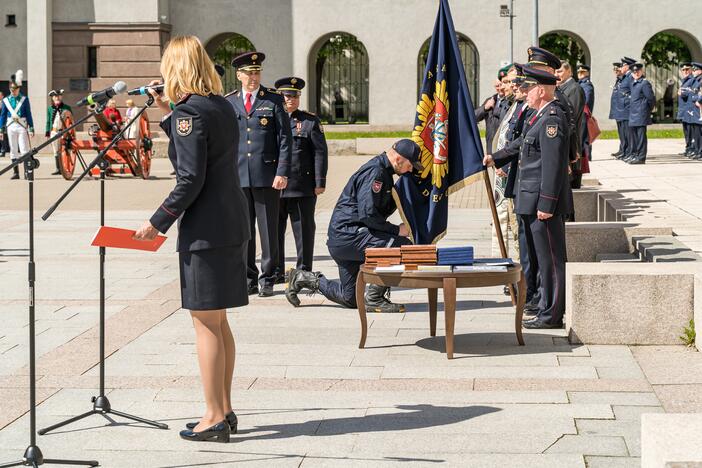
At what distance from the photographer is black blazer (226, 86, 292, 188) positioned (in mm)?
10672

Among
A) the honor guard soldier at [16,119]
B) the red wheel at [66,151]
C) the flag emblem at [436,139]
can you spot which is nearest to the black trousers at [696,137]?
the red wheel at [66,151]

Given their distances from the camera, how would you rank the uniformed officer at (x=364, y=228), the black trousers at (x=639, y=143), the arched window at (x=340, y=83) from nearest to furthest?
1. the uniformed officer at (x=364, y=228)
2. the black trousers at (x=639, y=143)
3. the arched window at (x=340, y=83)

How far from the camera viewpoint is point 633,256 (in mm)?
10188

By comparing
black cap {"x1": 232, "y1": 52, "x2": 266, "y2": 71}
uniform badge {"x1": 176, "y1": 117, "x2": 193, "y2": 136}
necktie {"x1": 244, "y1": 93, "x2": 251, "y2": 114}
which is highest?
black cap {"x1": 232, "y1": 52, "x2": 266, "y2": 71}

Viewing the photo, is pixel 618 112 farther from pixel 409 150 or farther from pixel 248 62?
pixel 409 150

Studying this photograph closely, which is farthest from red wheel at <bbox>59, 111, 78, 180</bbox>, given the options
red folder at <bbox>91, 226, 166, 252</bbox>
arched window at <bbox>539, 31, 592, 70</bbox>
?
arched window at <bbox>539, 31, 592, 70</bbox>

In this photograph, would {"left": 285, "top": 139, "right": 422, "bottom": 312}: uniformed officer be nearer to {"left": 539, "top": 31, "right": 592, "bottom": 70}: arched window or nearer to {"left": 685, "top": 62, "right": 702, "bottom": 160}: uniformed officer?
{"left": 685, "top": 62, "right": 702, "bottom": 160}: uniformed officer

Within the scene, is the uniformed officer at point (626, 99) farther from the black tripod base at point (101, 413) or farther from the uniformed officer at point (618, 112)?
the black tripod base at point (101, 413)

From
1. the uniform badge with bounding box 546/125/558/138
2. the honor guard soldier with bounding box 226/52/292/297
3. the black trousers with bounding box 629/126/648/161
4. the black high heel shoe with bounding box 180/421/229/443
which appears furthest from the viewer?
the black trousers with bounding box 629/126/648/161

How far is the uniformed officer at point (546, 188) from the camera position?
8.73 metres

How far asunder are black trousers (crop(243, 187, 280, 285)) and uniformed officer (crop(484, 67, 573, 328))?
8.08 ft

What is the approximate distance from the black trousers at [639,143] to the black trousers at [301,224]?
568 inches

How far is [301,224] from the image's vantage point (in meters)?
11.3

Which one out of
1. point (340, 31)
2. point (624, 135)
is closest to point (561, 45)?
point (340, 31)
